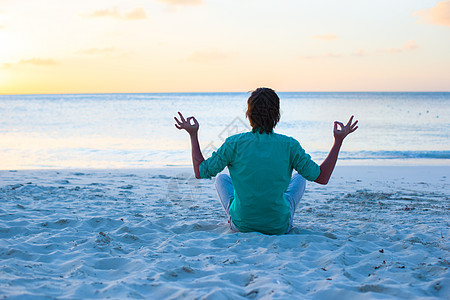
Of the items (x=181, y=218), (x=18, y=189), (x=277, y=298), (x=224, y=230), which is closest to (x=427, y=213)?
(x=224, y=230)

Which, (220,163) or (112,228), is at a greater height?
(220,163)

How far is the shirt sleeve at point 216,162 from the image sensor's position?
3.41 m

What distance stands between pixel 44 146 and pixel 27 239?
1222 centimetres

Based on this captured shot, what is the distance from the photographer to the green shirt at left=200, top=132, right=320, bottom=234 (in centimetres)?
343

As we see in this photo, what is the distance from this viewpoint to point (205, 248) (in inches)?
141

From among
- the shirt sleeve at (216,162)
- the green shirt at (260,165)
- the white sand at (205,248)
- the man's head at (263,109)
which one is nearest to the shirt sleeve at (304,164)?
the green shirt at (260,165)

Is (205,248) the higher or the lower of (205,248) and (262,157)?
the lower

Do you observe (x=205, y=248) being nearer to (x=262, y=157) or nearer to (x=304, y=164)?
(x=262, y=157)

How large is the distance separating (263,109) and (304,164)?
0.57 metres

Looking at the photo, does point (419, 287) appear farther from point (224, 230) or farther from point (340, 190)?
point (340, 190)

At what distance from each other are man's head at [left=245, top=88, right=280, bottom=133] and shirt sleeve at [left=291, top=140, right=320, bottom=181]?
27 cm

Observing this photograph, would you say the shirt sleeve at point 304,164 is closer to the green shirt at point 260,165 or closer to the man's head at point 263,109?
the green shirt at point 260,165

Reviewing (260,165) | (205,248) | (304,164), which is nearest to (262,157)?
(260,165)

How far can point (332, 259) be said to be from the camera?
3.28 metres
